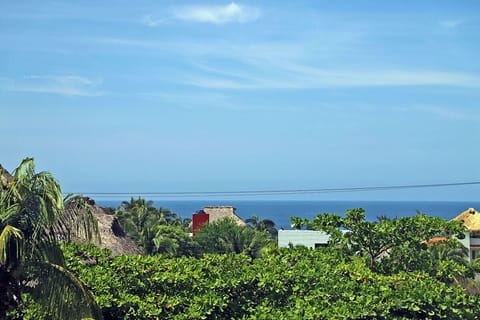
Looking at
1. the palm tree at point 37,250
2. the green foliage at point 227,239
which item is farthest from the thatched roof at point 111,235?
the palm tree at point 37,250

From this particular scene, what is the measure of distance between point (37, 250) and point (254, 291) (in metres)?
5.12

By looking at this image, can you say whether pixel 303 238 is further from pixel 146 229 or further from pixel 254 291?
pixel 254 291

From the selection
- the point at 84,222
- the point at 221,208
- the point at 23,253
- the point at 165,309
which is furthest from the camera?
the point at 221,208

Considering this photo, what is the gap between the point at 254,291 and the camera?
1399cm

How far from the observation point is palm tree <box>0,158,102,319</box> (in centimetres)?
998

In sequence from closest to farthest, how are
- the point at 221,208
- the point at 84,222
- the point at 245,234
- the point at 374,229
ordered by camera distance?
the point at 84,222 < the point at 374,229 < the point at 245,234 < the point at 221,208

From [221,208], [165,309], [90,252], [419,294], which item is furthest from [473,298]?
[221,208]

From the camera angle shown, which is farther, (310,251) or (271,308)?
(310,251)

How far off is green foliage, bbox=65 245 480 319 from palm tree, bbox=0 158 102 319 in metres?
2.08

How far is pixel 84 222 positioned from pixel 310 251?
21.4 feet

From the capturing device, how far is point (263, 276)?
45.1ft

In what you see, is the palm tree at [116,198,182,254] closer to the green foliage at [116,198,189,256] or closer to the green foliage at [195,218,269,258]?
the green foliage at [116,198,189,256]

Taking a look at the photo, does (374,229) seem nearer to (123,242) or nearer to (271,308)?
(271,308)

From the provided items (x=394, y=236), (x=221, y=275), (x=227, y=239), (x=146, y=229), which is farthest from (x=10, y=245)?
(x=146, y=229)
